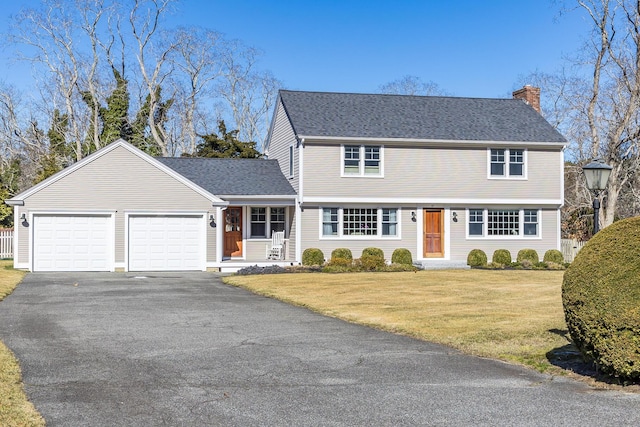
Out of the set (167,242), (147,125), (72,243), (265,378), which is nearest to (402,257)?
(167,242)

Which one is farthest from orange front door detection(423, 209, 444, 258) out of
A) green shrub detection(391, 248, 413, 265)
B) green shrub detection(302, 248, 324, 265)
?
green shrub detection(302, 248, 324, 265)

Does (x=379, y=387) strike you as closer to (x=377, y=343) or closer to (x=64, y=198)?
(x=377, y=343)

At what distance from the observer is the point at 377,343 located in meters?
11.9

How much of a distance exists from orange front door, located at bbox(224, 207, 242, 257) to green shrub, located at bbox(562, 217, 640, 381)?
78.8 feet

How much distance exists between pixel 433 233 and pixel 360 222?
10.5ft

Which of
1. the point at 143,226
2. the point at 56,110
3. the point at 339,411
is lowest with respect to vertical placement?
the point at 339,411

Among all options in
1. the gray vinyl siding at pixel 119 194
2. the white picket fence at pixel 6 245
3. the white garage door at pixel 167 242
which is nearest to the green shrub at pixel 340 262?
the gray vinyl siding at pixel 119 194

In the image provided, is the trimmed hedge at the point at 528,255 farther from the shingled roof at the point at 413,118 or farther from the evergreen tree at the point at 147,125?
the evergreen tree at the point at 147,125

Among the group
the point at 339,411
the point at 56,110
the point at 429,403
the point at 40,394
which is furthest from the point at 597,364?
the point at 56,110

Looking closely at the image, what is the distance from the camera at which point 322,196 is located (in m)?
30.8

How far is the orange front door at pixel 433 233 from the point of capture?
1266 inches

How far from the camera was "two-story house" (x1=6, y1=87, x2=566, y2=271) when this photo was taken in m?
28.5

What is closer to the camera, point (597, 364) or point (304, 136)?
point (597, 364)

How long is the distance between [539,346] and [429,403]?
427 cm
